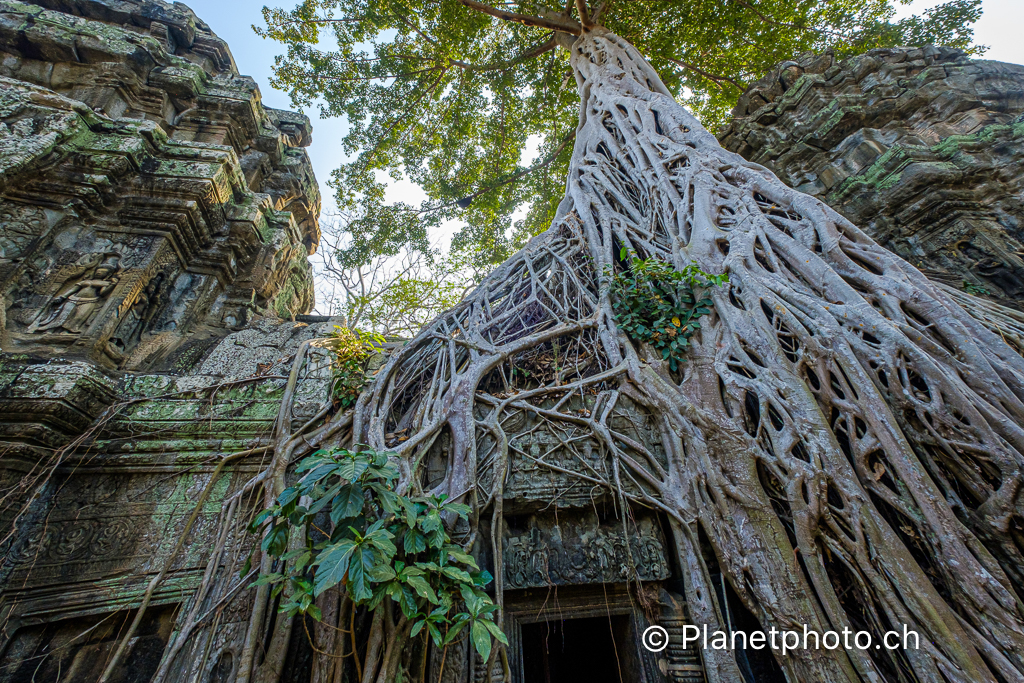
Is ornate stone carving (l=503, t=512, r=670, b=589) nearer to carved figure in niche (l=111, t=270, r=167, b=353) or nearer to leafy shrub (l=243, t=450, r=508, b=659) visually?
leafy shrub (l=243, t=450, r=508, b=659)

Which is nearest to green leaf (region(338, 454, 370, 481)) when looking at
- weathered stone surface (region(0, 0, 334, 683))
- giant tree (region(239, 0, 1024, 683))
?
giant tree (region(239, 0, 1024, 683))

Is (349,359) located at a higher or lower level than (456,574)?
higher

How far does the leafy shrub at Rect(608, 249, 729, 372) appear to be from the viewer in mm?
2352

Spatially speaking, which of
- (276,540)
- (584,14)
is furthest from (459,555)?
(584,14)

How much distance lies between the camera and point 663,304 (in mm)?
2428

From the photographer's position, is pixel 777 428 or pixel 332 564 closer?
pixel 332 564

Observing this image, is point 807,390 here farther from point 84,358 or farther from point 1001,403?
point 84,358

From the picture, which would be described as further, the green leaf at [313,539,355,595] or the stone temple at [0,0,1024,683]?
the stone temple at [0,0,1024,683]

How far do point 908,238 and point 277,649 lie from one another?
5092 mm

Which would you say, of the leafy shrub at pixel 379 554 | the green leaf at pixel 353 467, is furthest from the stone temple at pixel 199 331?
the green leaf at pixel 353 467

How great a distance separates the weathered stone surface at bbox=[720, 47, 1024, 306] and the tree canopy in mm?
1390

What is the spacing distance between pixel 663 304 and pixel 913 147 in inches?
130

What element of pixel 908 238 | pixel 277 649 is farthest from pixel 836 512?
pixel 908 238

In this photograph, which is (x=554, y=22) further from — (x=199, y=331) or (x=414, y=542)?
(x=414, y=542)
